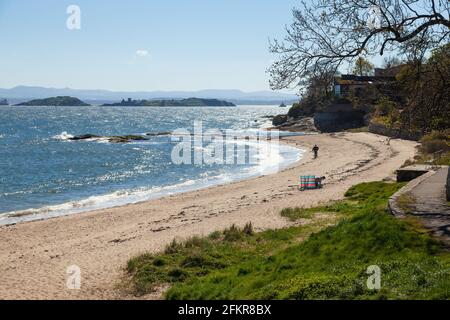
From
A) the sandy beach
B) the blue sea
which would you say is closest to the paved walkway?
the sandy beach

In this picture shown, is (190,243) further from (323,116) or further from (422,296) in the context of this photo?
(323,116)

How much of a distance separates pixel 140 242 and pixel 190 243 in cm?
354

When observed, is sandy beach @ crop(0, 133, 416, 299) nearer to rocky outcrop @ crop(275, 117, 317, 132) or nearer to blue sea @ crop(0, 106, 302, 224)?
blue sea @ crop(0, 106, 302, 224)

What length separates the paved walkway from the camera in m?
11.3

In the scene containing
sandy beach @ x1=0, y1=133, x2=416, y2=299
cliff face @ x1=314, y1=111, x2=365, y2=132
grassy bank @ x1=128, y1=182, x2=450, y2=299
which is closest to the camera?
grassy bank @ x1=128, y1=182, x2=450, y2=299

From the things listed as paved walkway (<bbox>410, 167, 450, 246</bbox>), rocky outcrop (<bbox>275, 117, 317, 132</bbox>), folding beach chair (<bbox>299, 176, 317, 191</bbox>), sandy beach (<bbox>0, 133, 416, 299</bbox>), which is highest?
paved walkway (<bbox>410, 167, 450, 246</bbox>)

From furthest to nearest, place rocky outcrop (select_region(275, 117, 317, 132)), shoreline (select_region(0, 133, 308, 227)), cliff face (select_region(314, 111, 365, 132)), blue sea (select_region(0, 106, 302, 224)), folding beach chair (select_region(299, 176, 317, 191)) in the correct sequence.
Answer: rocky outcrop (select_region(275, 117, 317, 132)) < cliff face (select_region(314, 111, 365, 132)) < blue sea (select_region(0, 106, 302, 224)) < folding beach chair (select_region(299, 176, 317, 191)) < shoreline (select_region(0, 133, 308, 227))

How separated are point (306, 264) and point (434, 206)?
15.4 feet

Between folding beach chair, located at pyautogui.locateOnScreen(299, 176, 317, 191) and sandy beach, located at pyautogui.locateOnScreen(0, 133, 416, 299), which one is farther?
folding beach chair, located at pyautogui.locateOnScreen(299, 176, 317, 191)

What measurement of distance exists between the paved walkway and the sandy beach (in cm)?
568

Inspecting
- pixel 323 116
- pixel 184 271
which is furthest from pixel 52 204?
pixel 323 116

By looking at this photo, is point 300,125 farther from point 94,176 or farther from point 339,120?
point 94,176

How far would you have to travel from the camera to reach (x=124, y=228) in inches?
926

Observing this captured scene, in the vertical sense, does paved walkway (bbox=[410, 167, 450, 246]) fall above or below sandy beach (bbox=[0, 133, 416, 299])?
above
